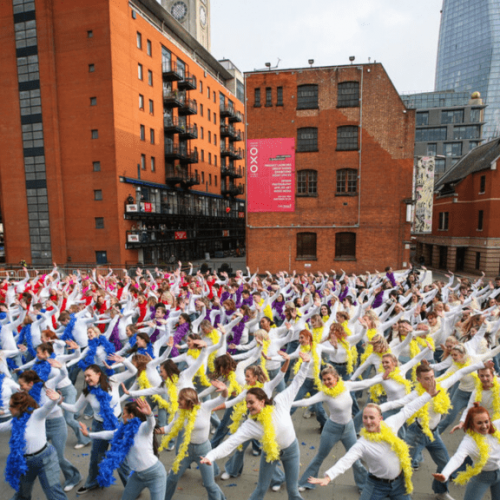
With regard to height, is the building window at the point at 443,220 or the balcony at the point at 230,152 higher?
the balcony at the point at 230,152

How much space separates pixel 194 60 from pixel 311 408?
39.2 meters

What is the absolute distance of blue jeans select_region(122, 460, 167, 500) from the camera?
3773 mm

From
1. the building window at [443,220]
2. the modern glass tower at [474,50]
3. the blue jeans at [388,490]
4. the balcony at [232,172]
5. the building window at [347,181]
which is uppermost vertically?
the modern glass tower at [474,50]

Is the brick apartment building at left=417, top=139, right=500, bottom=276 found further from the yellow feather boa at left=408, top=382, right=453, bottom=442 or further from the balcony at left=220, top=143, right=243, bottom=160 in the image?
the yellow feather boa at left=408, top=382, right=453, bottom=442

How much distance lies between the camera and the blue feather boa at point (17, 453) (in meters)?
4.00

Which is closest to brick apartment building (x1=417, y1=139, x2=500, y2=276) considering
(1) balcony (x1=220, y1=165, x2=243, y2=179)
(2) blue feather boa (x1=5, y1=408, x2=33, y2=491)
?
(1) balcony (x1=220, y1=165, x2=243, y2=179)

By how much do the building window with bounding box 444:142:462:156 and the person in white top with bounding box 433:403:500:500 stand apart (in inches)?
2980

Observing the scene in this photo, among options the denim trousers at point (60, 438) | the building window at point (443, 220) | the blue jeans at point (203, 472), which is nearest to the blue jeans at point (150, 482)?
the blue jeans at point (203, 472)

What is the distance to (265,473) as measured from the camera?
401 cm

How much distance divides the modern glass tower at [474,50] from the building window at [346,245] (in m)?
100

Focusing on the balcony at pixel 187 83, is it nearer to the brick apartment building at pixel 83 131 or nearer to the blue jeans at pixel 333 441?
the brick apartment building at pixel 83 131

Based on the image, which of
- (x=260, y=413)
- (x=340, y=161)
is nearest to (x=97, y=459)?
(x=260, y=413)

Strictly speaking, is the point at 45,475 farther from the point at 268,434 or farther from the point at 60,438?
the point at 268,434

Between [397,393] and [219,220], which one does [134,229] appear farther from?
[397,393]
